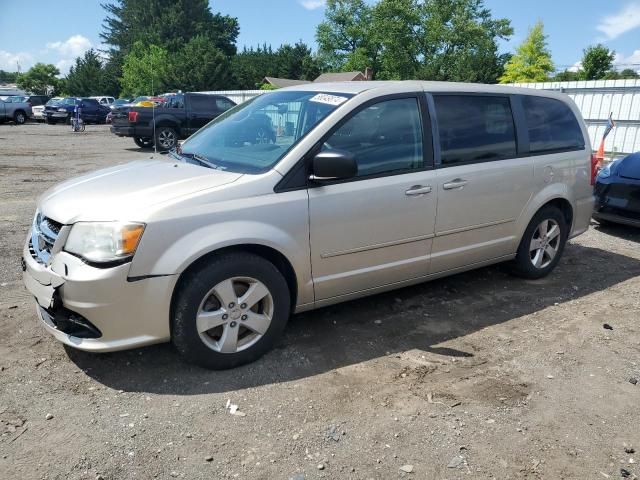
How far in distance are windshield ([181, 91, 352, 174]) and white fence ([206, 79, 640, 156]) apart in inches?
487

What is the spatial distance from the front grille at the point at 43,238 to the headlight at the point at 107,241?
0.24m

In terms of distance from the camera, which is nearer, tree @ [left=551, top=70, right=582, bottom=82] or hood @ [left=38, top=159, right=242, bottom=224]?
hood @ [left=38, top=159, right=242, bottom=224]

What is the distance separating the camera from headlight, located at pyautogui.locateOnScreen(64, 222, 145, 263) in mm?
2836

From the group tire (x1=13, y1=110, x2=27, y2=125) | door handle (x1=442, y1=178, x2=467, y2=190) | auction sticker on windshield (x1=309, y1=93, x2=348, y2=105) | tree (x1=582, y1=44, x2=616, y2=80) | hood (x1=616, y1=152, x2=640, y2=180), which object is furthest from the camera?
tree (x1=582, y1=44, x2=616, y2=80)

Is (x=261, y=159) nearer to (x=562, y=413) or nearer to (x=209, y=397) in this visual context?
(x=209, y=397)

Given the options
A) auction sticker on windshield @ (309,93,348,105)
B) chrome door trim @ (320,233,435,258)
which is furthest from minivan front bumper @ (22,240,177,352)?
auction sticker on windshield @ (309,93,348,105)

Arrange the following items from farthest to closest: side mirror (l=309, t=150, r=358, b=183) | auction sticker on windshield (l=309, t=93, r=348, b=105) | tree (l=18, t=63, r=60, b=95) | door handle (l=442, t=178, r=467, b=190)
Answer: tree (l=18, t=63, r=60, b=95) → door handle (l=442, t=178, r=467, b=190) → auction sticker on windshield (l=309, t=93, r=348, b=105) → side mirror (l=309, t=150, r=358, b=183)

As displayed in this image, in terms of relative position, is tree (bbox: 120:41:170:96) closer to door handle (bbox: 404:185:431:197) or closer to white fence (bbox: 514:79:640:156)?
white fence (bbox: 514:79:640:156)

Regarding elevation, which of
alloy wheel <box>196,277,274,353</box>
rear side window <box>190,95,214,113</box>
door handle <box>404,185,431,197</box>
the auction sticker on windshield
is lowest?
alloy wheel <box>196,277,274,353</box>

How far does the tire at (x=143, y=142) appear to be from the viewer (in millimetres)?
17797

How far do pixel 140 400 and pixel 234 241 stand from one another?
1.07 meters

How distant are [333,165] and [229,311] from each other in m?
1.13

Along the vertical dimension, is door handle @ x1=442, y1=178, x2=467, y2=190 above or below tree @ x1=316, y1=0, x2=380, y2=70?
below

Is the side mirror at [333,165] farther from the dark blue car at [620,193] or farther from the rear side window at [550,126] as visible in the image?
the dark blue car at [620,193]
